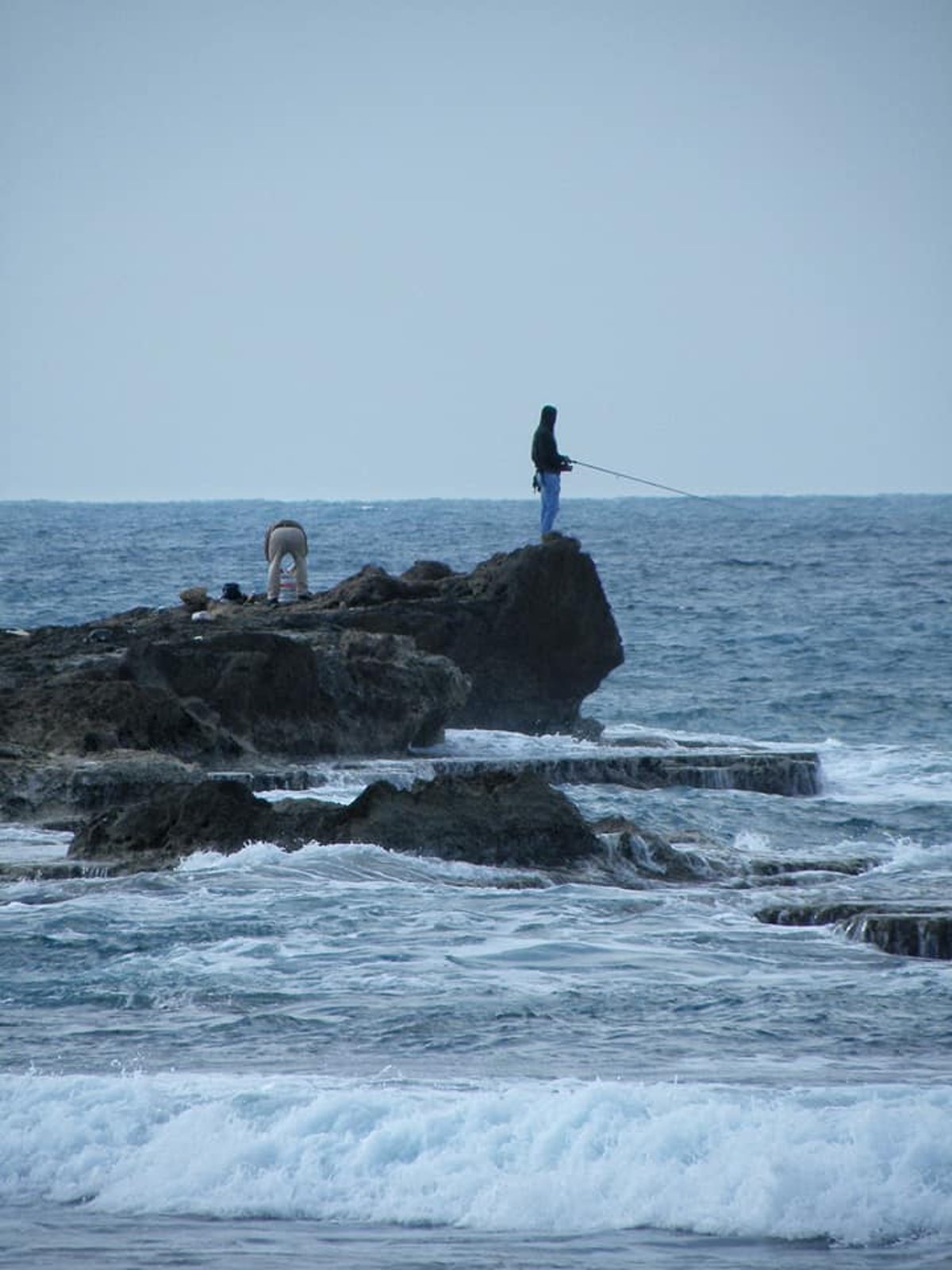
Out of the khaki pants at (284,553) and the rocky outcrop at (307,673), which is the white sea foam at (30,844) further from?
the khaki pants at (284,553)

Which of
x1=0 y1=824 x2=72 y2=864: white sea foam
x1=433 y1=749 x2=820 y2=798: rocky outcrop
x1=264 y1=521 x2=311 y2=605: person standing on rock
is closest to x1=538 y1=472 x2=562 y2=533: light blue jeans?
x1=264 y1=521 x2=311 y2=605: person standing on rock

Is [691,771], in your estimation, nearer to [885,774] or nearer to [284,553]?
[885,774]

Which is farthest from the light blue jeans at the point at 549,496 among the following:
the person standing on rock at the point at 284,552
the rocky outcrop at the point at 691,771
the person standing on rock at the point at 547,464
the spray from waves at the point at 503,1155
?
the spray from waves at the point at 503,1155

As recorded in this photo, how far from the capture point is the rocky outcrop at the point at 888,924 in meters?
12.3

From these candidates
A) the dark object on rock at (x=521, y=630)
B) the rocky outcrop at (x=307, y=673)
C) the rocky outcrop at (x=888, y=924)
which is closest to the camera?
the rocky outcrop at (x=888, y=924)

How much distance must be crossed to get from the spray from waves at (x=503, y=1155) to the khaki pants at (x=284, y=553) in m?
17.1

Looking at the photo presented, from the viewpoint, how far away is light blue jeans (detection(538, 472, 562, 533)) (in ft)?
81.2

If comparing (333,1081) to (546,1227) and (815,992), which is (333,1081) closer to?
(546,1227)

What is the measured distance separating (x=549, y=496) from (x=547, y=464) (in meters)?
0.67

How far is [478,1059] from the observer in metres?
9.94

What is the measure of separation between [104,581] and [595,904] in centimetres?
4188

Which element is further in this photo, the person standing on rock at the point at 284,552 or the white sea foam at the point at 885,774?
the person standing on rock at the point at 284,552

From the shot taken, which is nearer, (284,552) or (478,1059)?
(478,1059)

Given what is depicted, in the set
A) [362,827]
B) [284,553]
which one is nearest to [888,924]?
[362,827]
